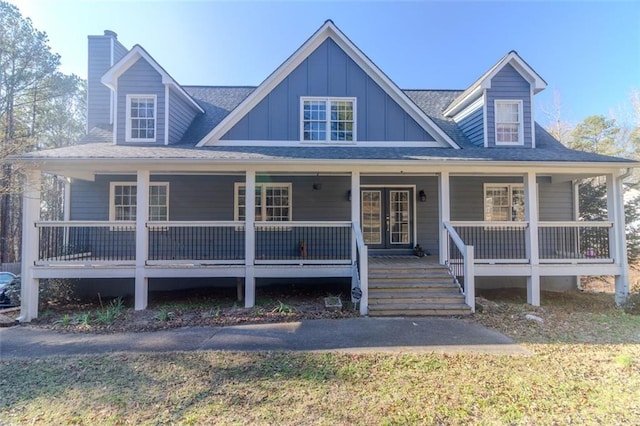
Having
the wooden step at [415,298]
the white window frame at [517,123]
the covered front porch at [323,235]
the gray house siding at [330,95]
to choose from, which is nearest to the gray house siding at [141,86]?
the covered front porch at [323,235]

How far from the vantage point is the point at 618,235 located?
27.5 feet

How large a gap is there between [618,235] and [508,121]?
14.0ft

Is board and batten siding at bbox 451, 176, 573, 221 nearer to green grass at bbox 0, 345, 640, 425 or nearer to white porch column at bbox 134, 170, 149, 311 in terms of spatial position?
green grass at bbox 0, 345, 640, 425

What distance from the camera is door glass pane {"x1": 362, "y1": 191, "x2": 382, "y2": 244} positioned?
10922 millimetres

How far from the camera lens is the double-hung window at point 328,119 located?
978cm

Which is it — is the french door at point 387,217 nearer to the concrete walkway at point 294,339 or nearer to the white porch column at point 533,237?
the white porch column at point 533,237

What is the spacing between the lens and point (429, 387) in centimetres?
389

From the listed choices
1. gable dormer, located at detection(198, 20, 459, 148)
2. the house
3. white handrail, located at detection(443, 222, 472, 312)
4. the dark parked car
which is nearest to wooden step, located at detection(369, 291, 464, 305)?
the house

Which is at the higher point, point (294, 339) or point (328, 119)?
point (328, 119)

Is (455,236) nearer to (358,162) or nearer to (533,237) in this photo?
(533,237)

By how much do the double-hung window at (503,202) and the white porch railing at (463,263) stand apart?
10.1 ft

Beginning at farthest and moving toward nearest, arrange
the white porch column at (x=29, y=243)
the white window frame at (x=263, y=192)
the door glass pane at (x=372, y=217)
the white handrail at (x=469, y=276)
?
the door glass pane at (x=372, y=217) → the white window frame at (x=263, y=192) → the white porch column at (x=29, y=243) → the white handrail at (x=469, y=276)

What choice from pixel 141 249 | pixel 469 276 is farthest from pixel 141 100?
pixel 469 276

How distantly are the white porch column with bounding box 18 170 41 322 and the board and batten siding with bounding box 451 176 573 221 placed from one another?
37.6ft
